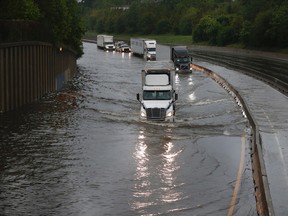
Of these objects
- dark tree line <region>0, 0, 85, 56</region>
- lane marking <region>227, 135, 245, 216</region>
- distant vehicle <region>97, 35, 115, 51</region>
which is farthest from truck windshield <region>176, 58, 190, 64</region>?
distant vehicle <region>97, 35, 115, 51</region>

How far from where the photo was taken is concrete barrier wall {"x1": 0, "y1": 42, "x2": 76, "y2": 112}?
40.9 m

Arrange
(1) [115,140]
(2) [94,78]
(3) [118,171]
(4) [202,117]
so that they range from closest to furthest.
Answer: (3) [118,171] < (1) [115,140] < (4) [202,117] < (2) [94,78]

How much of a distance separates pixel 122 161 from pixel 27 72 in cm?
1993

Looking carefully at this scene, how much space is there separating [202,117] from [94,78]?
34.5 m

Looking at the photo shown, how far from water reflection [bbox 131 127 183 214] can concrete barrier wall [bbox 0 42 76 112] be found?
1082 cm

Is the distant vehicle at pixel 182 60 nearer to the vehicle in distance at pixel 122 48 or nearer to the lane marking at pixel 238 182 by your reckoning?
the lane marking at pixel 238 182

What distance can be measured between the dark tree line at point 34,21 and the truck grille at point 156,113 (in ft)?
41.7

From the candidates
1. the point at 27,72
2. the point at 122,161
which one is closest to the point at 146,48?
the point at 27,72

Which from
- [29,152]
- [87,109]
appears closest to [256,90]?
[87,109]

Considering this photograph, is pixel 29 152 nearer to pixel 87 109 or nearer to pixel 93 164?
pixel 93 164

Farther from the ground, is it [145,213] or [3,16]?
[3,16]

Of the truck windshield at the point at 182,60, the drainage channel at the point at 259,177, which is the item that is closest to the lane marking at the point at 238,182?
the drainage channel at the point at 259,177

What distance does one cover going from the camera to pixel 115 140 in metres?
34.9

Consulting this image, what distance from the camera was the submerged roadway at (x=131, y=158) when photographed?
72.5 ft
